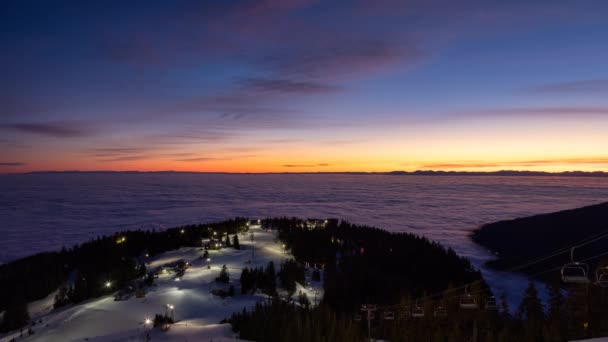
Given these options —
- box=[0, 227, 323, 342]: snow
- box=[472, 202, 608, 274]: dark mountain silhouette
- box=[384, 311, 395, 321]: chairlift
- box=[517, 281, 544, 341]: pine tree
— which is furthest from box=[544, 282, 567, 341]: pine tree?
box=[0, 227, 323, 342]: snow

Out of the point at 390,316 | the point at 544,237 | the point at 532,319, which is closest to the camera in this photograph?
the point at 390,316

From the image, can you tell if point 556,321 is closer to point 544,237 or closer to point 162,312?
point 162,312

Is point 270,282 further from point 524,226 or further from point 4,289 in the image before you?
point 524,226

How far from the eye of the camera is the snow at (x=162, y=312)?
42.0 m

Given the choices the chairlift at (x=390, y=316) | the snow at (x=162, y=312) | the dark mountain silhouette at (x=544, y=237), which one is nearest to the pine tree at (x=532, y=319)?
the chairlift at (x=390, y=316)

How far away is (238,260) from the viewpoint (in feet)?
281

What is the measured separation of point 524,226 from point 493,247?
110ft

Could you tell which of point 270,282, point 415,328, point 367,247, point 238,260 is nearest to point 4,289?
point 238,260

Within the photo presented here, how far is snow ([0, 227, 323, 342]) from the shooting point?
42.0 m

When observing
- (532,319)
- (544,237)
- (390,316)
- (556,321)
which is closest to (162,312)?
(390,316)

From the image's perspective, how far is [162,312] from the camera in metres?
54.4

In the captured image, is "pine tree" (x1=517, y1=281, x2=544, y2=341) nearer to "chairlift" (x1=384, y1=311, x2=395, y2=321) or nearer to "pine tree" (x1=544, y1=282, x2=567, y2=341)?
"pine tree" (x1=544, y1=282, x2=567, y2=341)

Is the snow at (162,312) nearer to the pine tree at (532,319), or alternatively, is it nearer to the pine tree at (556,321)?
the pine tree at (532,319)

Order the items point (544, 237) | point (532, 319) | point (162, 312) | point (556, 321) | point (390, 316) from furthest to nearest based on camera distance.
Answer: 1. point (544, 237)
2. point (532, 319)
3. point (162, 312)
4. point (556, 321)
5. point (390, 316)
